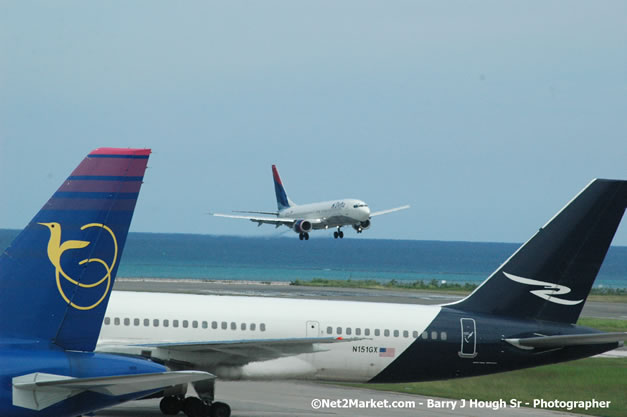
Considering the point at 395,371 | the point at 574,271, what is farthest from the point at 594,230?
the point at 395,371

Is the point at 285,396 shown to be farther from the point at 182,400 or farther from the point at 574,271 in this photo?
the point at 574,271

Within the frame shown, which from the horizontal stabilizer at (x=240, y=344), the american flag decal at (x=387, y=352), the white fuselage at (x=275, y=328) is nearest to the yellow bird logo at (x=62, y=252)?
the horizontal stabilizer at (x=240, y=344)

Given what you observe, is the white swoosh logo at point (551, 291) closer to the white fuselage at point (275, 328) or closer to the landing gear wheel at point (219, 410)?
the white fuselage at point (275, 328)

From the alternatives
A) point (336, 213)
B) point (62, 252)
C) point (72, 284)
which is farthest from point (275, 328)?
point (336, 213)

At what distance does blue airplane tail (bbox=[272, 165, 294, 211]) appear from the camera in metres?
122

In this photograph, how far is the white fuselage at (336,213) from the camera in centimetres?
9431

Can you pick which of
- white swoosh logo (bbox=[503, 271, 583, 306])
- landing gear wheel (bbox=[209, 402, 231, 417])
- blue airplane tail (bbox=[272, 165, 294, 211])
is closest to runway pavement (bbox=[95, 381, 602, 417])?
landing gear wheel (bbox=[209, 402, 231, 417])

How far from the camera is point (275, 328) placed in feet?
77.3

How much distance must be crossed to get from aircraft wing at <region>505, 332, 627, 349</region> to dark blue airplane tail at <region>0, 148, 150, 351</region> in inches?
559

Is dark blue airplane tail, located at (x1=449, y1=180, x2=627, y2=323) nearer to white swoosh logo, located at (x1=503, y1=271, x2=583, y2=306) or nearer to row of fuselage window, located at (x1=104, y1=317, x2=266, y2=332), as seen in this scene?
white swoosh logo, located at (x1=503, y1=271, x2=583, y2=306)

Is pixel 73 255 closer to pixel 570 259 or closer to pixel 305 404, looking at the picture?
pixel 305 404

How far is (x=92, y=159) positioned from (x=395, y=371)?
13983 millimetres

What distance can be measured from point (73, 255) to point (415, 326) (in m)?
14.0

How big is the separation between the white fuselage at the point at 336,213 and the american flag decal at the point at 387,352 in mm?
70313
